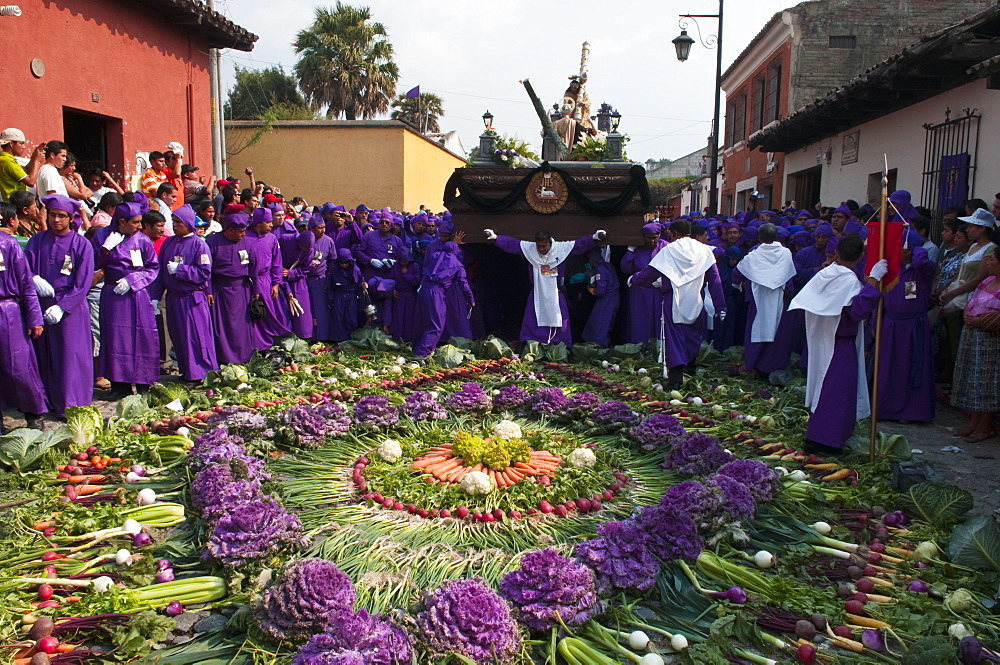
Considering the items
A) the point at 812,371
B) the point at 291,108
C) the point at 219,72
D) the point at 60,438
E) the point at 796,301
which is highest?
the point at 291,108

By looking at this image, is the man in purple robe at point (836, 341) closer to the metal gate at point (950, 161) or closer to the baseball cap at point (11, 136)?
the metal gate at point (950, 161)

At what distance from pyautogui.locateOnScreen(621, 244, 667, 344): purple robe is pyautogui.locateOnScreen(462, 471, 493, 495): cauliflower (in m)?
4.75

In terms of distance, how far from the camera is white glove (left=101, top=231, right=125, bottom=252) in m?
6.90

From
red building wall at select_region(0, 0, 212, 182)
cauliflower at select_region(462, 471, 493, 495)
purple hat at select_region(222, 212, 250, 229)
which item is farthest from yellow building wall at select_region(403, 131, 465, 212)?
A: cauliflower at select_region(462, 471, 493, 495)

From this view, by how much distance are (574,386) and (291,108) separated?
103 feet

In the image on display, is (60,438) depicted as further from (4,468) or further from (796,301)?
(796,301)

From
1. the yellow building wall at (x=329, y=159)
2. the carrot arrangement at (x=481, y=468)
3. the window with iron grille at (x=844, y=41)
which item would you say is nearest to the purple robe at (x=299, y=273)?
the carrot arrangement at (x=481, y=468)

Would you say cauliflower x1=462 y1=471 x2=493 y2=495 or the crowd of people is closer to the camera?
cauliflower x1=462 y1=471 x2=493 y2=495

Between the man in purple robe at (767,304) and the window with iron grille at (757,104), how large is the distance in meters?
15.6

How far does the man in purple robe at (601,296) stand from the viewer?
941 centimetres

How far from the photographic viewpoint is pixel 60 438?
5.25 meters

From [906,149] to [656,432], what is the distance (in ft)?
29.1

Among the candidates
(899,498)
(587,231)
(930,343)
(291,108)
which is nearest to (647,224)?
(587,231)

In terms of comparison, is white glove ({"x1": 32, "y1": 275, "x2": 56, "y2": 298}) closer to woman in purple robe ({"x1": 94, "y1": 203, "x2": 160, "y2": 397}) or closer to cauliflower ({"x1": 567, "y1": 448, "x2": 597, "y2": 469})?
woman in purple robe ({"x1": 94, "y1": 203, "x2": 160, "y2": 397})
